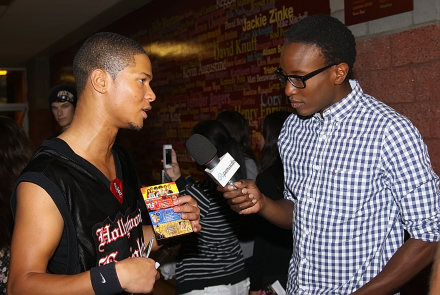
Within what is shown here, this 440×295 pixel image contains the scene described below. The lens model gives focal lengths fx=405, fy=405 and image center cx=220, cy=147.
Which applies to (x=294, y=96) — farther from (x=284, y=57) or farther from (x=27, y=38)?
(x=27, y=38)

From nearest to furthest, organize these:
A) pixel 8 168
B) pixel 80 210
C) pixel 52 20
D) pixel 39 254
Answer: pixel 39 254 < pixel 80 210 < pixel 8 168 < pixel 52 20

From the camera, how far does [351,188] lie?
160 centimetres

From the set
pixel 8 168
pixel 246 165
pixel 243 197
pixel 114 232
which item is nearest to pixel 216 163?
pixel 243 197

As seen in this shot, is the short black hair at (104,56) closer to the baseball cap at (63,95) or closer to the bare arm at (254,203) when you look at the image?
the bare arm at (254,203)

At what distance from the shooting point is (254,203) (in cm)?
172

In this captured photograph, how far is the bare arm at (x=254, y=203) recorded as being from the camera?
1.59 meters

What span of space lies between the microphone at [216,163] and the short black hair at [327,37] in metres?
0.62

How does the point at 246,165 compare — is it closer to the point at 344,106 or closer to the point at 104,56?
the point at 344,106

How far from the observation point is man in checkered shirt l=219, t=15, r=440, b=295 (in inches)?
58.1

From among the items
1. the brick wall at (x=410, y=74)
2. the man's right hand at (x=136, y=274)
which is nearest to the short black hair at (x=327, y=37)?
the brick wall at (x=410, y=74)

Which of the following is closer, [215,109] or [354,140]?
[354,140]

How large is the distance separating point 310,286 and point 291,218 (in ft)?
1.14

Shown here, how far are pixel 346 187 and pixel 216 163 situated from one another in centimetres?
54

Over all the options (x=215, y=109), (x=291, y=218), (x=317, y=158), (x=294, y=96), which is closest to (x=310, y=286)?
(x=291, y=218)
